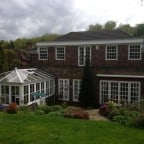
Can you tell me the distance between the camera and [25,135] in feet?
31.9

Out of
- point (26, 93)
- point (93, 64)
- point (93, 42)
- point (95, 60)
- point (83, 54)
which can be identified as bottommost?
point (26, 93)

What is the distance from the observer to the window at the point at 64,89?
24.9m

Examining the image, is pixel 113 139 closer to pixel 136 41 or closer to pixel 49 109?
pixel 49 109

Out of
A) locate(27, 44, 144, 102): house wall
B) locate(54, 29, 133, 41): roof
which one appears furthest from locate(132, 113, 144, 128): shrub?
locate(54, 29, 133, 41): roof

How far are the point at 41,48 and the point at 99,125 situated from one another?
633 inches

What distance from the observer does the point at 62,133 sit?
397 inches

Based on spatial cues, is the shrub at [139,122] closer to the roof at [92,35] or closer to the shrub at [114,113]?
the shrub at [114,113]

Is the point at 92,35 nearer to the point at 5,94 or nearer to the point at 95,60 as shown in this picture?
the point at 95,60

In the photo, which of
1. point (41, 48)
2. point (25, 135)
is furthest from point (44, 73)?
point (25, 135)

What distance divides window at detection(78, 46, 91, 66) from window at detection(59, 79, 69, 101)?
7.03 feet

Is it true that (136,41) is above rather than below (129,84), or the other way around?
above

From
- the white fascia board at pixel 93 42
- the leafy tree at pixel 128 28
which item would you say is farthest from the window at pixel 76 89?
the leafy tree at pixel 128 28

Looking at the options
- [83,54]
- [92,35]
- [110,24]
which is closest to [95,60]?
[83,54]

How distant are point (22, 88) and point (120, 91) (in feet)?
26.5
